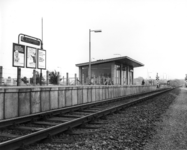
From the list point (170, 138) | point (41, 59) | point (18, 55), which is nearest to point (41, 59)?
point (41, 59)

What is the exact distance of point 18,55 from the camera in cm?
1223

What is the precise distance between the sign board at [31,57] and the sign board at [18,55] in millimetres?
427

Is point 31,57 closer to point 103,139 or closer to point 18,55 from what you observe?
point 18,55

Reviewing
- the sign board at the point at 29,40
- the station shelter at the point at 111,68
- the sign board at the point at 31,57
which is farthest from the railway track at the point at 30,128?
the station shelter at the point at 111,68

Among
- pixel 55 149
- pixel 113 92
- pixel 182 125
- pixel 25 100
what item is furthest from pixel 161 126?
pixel 113 92

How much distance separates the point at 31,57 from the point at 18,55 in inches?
45.5

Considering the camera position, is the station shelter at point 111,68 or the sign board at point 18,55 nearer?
the sign board at point 18,55

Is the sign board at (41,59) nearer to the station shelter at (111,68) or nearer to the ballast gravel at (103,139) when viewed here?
the ballast gravel at (103,139)

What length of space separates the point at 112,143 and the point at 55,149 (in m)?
1.52

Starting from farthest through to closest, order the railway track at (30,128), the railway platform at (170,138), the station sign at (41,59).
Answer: the station sign at (41,59), the railway platform at (170,138), the railway track at (30,128)

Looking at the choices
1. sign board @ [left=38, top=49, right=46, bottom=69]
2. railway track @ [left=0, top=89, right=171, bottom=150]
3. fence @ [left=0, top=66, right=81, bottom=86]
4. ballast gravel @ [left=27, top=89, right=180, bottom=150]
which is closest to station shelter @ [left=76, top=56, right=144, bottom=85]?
fence @ [left=0, top=66, right=81, bottom=86]

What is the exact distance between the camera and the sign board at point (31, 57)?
42.6 feet

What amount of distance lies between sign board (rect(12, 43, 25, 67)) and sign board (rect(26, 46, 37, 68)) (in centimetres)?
43

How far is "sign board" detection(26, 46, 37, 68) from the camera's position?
12973 millimetres
